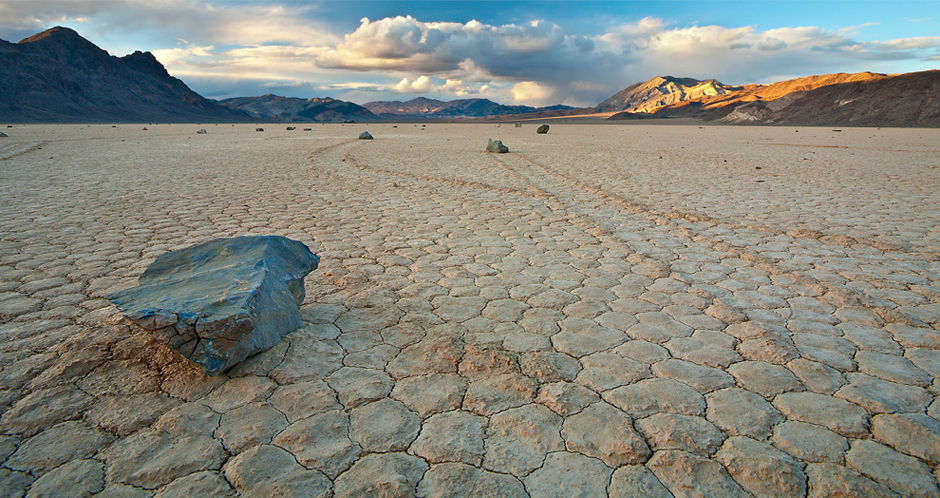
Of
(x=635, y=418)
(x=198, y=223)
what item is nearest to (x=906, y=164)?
(x=635, y=418)

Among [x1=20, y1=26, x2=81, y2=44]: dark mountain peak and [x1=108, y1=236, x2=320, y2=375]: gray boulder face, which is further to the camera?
[x1=20, y1=26, x2=81, y2=44]: dark mountain peak

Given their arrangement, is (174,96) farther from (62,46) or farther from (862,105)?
(862,105)

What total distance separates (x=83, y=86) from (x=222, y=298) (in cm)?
10387

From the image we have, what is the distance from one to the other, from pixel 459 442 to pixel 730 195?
6774 mm

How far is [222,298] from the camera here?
223 centimetres

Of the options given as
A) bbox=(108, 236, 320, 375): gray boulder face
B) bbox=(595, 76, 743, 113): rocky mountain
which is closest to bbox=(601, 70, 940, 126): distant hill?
bbox=(108, 236, 320, 375): gray boulder face

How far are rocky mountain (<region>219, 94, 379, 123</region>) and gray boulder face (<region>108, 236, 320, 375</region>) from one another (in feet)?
526

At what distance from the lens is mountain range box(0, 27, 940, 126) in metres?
43.5

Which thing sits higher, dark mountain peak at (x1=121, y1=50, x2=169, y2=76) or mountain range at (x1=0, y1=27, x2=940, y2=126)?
dark mountain peak at (x1=121, y1=50, x2=169, y2=76)

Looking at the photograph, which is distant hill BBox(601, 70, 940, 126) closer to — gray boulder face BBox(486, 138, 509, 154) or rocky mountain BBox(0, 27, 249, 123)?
gray boulder face BBox(486, 138, 509, 154)

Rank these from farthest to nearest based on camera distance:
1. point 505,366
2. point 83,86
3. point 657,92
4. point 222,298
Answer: point 657,92 < point 83,86 < point 505,366 < point 222,298

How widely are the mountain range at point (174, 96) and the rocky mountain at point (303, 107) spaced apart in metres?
43.4

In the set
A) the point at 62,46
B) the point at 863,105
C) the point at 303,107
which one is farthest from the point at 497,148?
the point at 303,107

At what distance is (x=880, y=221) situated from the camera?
216 inches
